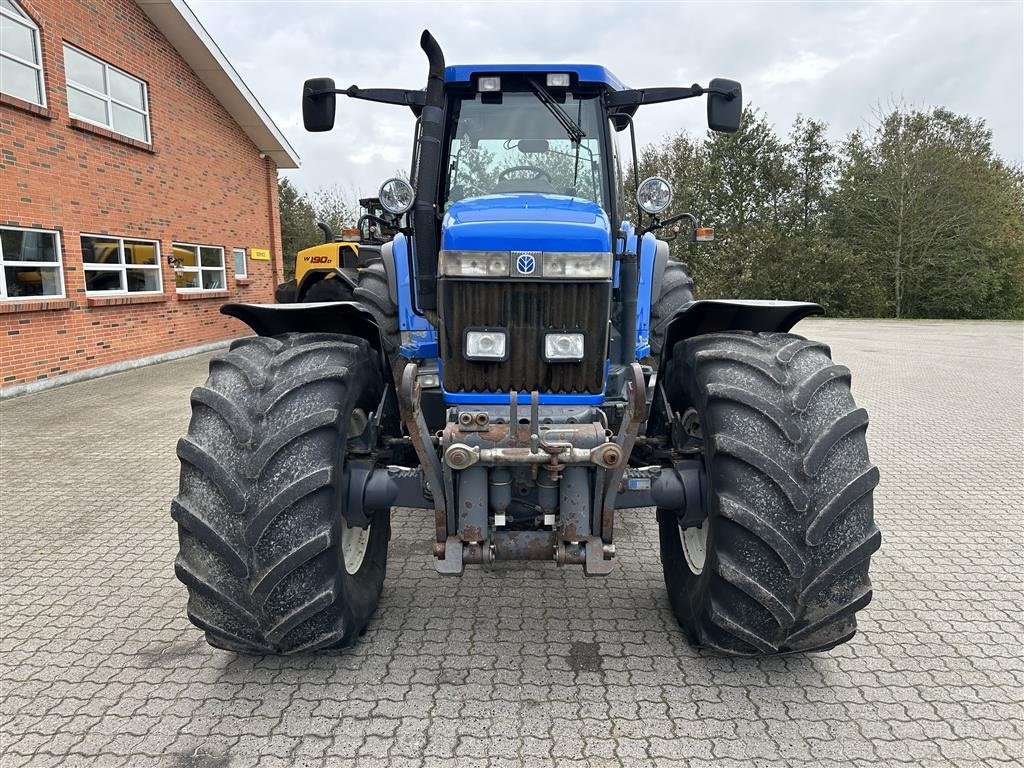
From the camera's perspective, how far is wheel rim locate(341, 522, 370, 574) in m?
3.26

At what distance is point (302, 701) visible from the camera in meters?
2.84

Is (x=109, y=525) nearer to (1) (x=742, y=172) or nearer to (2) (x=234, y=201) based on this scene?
(2) (x=234, y=201)

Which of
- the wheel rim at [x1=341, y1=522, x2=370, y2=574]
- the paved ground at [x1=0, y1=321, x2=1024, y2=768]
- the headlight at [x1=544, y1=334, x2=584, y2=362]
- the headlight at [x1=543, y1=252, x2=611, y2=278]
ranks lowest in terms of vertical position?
the paved ground at [x1=0, y1=321, x2=1024, y2=768]

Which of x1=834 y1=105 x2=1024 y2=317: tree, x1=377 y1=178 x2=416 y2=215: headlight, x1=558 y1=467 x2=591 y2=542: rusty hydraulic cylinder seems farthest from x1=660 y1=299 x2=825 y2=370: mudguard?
x1=834 y1=105 x2=1024 y2=317: tree

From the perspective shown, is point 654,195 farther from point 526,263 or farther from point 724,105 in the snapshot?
point 526,263

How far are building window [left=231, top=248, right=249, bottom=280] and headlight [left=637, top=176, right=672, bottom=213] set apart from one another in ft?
47.3

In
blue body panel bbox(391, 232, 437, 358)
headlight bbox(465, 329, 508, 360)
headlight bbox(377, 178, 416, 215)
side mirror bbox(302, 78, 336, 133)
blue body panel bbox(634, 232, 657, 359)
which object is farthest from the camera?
blue body panel bbox(634, 232, 657, 359)

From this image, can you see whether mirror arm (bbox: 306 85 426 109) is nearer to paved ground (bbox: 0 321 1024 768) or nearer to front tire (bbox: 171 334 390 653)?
front tire (bbox: 171 334 390 653)

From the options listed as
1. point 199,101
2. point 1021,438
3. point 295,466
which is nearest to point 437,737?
point 295,466

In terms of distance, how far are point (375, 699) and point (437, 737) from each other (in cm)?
36

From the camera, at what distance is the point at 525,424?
2965 millimetres

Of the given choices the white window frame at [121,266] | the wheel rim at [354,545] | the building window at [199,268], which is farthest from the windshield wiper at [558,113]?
the building window at [199,268]

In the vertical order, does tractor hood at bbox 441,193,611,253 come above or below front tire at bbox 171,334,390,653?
above

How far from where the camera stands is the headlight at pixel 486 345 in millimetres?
3111
